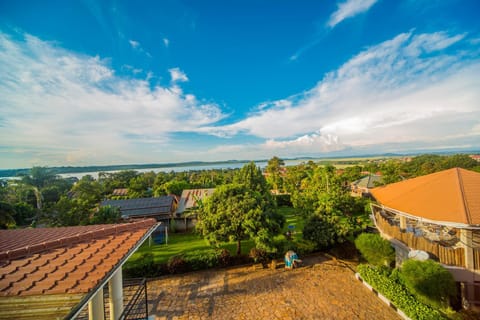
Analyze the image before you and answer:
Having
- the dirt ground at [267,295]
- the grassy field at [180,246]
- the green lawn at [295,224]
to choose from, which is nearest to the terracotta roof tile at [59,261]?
the dirt ground at [267,295]

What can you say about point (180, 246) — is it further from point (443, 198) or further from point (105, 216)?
point (443, 198)

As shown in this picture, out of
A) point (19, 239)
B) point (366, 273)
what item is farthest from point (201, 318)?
point (366, 273)

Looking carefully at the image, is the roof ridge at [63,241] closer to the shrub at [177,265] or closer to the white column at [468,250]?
the shrub at [177,265]

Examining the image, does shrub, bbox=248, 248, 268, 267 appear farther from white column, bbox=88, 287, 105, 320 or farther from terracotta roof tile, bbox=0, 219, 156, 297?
white column, bbox=88, 287, 105, 320

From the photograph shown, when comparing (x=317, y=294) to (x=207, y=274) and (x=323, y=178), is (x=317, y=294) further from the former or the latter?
(x=323, y=178)

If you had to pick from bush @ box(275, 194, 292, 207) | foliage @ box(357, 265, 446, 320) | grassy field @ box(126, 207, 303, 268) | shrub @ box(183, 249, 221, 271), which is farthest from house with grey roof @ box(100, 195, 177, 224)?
bush @ box(275, 194, 292, 207)

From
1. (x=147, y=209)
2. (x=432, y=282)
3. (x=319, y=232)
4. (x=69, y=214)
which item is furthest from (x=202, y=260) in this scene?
(x=69, y=214)
